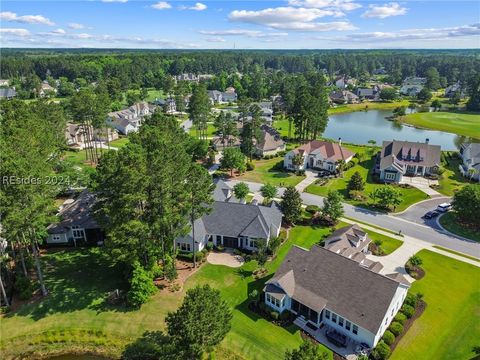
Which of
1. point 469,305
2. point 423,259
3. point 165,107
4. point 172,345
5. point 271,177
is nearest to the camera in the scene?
point 172,345

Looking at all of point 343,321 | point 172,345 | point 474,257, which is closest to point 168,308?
point 172,345

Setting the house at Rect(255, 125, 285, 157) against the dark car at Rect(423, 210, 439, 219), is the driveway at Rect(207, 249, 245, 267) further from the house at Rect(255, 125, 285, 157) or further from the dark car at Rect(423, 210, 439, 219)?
the house at Rect(255, 125, 285, 157)

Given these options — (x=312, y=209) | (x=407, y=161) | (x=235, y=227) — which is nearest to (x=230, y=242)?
(x=235, y=227)

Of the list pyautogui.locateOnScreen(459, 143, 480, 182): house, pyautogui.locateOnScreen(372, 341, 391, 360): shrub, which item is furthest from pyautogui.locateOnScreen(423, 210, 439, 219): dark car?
pyautogui.locateOnScreen(372, 341, 391, 360): shrub

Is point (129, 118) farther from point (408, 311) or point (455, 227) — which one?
point (408, 311)

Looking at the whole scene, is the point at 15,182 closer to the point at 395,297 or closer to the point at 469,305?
the point at 395,297
